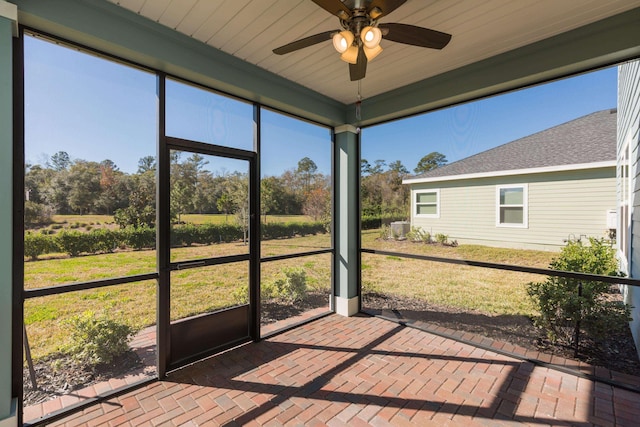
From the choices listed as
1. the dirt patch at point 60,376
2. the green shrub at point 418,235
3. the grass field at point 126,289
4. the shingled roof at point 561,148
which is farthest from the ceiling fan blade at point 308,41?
the dirt patch at point 60,376

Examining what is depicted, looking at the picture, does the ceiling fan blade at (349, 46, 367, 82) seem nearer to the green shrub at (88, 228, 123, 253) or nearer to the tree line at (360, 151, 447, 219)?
the tree line at (360, 151, 447, 219)

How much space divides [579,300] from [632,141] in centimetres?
153

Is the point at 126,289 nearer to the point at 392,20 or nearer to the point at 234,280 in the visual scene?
the point at 234,280

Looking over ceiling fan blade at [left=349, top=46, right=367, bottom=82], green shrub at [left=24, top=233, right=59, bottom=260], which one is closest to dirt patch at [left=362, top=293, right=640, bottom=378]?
ceiling fan blade at [left=349, top=46, right=367, bottom=82]

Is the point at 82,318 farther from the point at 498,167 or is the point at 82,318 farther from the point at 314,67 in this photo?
the point at 498,167

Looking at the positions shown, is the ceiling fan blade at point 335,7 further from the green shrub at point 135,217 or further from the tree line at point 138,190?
the green shrub at point 135,217

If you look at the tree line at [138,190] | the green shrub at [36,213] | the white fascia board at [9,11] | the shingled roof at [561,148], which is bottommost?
the green shrub at [36,213]

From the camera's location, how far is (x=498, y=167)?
3064 mm

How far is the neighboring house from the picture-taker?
101 inches

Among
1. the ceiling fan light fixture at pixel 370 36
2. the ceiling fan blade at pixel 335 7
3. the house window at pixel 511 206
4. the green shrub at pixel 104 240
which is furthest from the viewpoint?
the house window at pixel 511 206

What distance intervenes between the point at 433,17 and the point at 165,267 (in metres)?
3.06

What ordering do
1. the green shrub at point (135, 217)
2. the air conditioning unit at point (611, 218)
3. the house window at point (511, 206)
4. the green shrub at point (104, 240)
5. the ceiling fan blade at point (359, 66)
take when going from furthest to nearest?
the house window at point (511, 206) → the air conditioning unit at point (611, 218) → the green shrub at point (135, 217) → the green shrub at point (104, 240) → the ceiling fan blade at point (359, 66)

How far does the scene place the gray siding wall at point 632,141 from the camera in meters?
2.45

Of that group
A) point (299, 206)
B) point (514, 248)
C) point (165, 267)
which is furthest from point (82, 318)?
point (514, 248)
